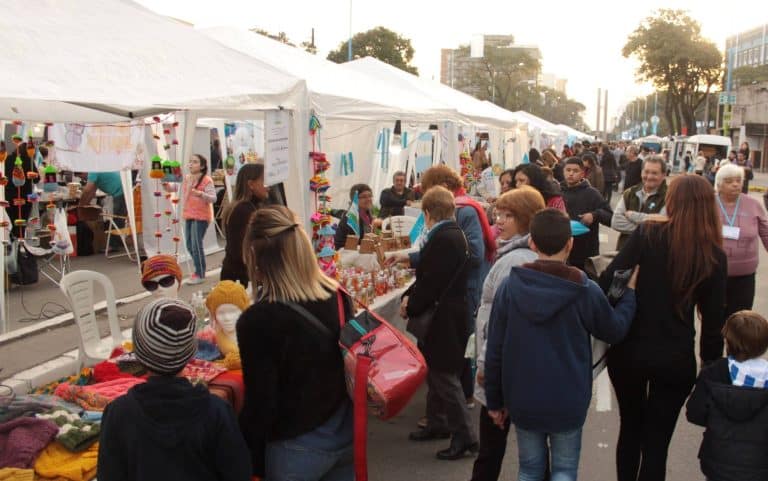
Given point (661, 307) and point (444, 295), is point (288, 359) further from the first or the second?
point (444, 295)

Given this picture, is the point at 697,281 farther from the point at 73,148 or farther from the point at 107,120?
the point at 73,148

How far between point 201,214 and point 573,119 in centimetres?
12477

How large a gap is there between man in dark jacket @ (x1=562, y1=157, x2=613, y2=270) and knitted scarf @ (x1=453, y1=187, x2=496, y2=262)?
1.58 meters

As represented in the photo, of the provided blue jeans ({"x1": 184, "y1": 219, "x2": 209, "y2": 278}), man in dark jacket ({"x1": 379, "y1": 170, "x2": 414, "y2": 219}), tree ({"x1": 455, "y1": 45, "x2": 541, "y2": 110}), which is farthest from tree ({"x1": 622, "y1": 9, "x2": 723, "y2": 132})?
blue jeans ({"x1": 184, "y1": 219, "x2": 209, "y2": 278})

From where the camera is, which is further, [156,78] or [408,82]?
[408,82]

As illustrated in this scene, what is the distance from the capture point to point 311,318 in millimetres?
2494

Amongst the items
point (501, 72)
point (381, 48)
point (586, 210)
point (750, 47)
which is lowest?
point (586, 210)

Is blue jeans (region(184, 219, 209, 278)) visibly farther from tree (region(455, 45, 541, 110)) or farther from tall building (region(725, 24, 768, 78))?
tall building (region(725, 24, 768, 78))

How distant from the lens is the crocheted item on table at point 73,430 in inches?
115

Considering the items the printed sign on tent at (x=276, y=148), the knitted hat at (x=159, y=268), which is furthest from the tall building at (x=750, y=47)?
the knitted hat at (x=159, y=268)

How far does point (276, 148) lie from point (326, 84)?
1443mm

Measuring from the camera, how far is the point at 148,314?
2119mm

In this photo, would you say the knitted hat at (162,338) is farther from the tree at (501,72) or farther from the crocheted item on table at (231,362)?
the tree at (501,72)

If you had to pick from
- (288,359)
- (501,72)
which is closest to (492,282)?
(288,359)
